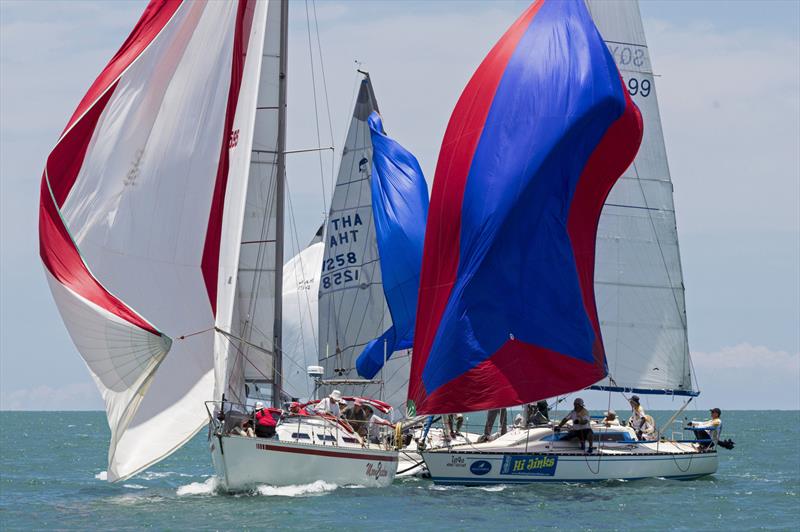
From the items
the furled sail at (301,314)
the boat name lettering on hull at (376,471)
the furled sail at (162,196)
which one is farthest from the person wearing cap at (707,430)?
the furled sail at (301,314)

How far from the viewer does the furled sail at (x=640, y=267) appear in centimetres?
3206

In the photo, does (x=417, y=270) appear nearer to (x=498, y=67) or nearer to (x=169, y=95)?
(x=498, y=67)

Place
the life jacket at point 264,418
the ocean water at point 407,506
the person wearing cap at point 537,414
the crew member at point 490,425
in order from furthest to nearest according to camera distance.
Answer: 1. the crew member at point 490,425
2. the person wearing cap at point 537,414
3. the life jacket at point 264,418
4. the ocean water at point 407,506

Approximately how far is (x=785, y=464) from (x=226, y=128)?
2535cm

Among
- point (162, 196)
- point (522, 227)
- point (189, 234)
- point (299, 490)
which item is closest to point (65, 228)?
point (162, 196)

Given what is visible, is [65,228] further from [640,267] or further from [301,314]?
[301,314]

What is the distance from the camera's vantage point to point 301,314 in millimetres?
41750

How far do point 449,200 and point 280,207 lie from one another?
350 centimetres

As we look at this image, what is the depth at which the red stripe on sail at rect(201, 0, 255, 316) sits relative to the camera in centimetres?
2594

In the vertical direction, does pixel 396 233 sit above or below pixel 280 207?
above

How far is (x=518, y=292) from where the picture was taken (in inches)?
1074

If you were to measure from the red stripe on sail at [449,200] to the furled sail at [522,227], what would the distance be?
0.03 meters

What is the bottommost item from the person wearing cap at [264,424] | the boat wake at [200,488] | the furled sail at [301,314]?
the boat wake at [200,488]

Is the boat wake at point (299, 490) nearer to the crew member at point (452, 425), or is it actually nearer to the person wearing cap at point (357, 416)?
the person wearing cap at point (357, 416)
